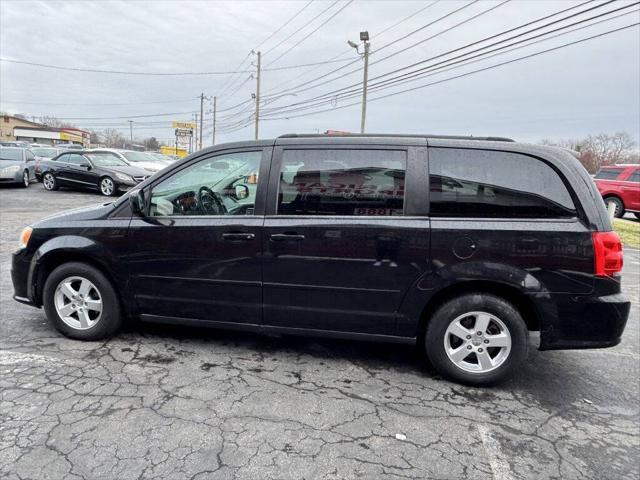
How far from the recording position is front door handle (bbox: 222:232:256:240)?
3.36 m

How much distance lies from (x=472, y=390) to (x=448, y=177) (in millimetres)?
1602

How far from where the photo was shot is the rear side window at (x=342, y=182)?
3232mm

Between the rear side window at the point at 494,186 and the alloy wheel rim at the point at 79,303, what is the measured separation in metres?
2.93

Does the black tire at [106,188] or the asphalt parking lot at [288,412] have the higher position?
the black tire at [106,188]

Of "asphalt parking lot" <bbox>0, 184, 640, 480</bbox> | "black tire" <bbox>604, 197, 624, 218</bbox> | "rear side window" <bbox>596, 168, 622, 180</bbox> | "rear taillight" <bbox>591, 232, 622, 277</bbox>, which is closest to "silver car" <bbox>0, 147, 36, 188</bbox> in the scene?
"asphalt parking lot" <bbox>0, 184, 640, 480</bbox>

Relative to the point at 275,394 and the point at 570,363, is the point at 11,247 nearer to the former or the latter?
the point at 275,394

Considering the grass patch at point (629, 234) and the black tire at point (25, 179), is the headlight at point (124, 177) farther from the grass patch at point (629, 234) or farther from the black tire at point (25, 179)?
the grass patch at point (629, 234)

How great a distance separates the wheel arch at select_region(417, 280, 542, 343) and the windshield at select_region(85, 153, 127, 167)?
47.9 feet

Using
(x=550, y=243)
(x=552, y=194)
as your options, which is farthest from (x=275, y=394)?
(x=552, y=194)

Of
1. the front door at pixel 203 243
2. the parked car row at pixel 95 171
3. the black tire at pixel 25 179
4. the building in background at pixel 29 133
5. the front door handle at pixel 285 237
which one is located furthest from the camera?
the building in background at pixel 29 133

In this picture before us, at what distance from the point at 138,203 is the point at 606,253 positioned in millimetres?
3560

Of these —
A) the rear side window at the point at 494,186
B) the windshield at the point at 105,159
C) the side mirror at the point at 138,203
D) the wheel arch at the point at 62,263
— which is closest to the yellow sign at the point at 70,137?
the windshield at the point at 105,159

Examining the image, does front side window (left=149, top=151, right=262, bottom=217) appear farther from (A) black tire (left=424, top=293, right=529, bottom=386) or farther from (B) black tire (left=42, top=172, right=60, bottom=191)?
(B) black tire (left=42, top=172, right=60, bottom=191)

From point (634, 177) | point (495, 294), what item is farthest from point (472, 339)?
point (634, 177)
